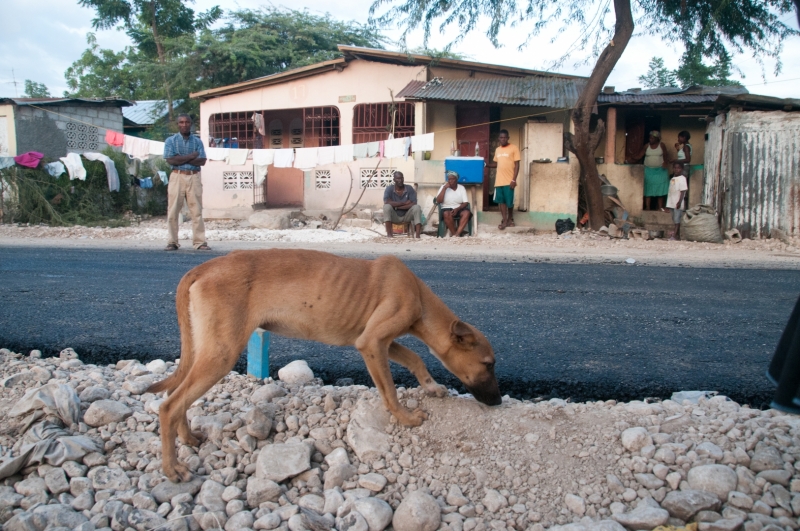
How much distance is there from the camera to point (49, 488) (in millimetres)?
2635

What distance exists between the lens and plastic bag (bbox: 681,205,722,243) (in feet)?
42.3

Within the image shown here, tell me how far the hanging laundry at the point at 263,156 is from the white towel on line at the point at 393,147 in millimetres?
3691

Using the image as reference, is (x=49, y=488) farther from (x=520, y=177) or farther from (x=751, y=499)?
(x=520, y=177)

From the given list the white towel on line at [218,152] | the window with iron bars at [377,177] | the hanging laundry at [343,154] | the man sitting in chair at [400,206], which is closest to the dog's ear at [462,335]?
the man sitting in chair at [400,206]

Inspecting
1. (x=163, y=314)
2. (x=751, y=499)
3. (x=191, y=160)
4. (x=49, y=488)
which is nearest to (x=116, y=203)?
(x=191, y=160)

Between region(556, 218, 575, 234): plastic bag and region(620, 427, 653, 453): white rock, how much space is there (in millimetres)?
11751

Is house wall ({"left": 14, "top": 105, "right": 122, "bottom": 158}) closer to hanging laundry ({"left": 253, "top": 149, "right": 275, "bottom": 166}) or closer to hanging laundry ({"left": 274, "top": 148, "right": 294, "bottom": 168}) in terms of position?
hanging laundry ({"left": 253, "top": 149, "right": 275, "bottom": 166})

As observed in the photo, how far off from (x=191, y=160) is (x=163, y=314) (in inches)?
205

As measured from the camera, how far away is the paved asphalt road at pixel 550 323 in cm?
384

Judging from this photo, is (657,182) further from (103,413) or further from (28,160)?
(28,160)

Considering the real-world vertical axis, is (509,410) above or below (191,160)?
below

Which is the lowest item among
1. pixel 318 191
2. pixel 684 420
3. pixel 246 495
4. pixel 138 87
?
pixel 246 495

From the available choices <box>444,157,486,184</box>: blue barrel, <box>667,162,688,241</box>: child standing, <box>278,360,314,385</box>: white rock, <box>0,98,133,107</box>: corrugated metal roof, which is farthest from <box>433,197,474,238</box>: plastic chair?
<box>0,98,133,107</box>: corrugated metal roof

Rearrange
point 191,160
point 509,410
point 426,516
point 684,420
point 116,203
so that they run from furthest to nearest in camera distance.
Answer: point 116,203 < point 191,160 < point 509,410 < point 684,420 < point 426,516
